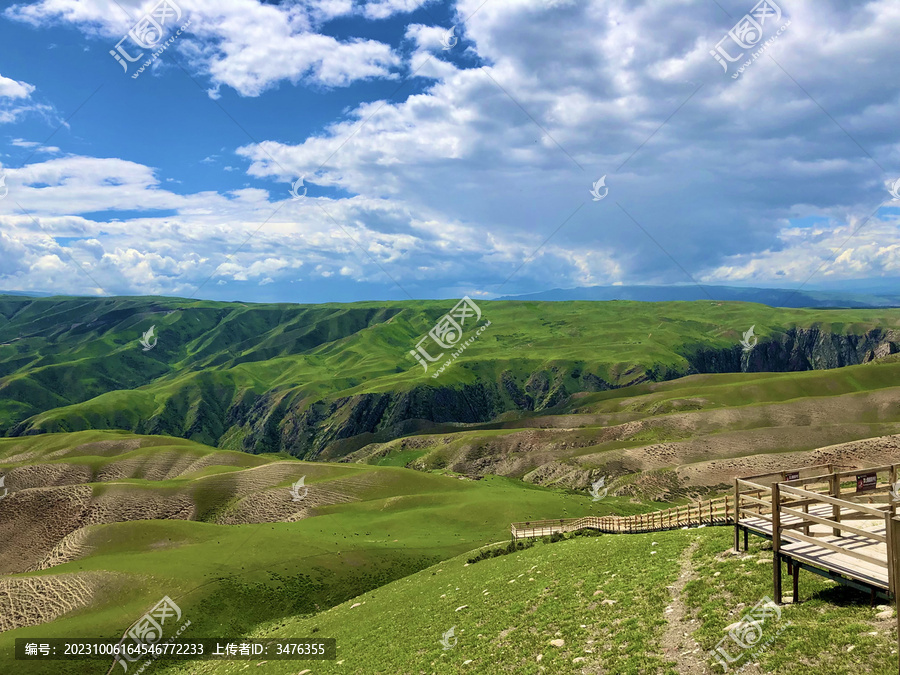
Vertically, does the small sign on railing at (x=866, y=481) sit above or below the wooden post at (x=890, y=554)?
above

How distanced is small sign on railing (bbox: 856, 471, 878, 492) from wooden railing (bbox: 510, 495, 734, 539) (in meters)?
6.68

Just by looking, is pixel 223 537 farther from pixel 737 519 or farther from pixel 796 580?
pixel 796 580

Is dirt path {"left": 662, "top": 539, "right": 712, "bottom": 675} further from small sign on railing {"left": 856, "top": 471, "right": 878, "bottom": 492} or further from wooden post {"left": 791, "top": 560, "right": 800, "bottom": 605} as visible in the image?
small sign on railing {"left": 856, "top": 471, "right": 878, "bottom": 492}

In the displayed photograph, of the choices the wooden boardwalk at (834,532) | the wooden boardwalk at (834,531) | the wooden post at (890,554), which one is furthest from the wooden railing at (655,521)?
the wooden post at (890,554)

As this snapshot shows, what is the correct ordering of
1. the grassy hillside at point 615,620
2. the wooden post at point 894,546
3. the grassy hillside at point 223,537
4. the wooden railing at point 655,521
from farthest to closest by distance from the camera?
the grassy hillside at point 223,537
the wooden railing at point 655,521
the grassy hillside at point 615,620
the wooden post at point 894,546

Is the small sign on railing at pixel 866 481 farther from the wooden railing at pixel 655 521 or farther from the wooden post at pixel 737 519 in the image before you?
the wooden railing at pixel 655 521

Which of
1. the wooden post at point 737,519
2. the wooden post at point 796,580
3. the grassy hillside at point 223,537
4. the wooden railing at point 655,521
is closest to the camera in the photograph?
the wooden post at point 796,580

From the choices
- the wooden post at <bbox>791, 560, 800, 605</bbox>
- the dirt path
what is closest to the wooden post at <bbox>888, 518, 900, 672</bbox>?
the wooden post at <bbox>791, 560, 800, 605</bbox>

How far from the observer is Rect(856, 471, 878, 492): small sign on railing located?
1698 cm

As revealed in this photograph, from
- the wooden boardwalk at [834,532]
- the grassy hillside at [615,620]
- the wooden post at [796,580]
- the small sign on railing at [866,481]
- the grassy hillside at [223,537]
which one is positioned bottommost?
the grassy hillside at [223,537]

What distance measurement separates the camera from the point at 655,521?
35156mm

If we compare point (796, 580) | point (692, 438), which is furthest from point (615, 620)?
point (692, 438)

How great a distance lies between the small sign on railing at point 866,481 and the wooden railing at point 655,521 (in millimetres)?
6682

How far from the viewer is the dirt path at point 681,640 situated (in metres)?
14.6
